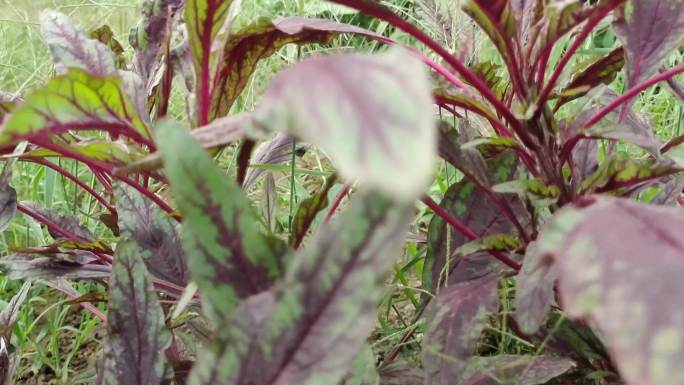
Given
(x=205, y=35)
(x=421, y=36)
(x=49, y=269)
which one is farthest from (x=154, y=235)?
(x=421, y=36)

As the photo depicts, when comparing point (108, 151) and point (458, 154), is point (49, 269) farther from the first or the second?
point (458, 154)

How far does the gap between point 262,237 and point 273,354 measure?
85 mm

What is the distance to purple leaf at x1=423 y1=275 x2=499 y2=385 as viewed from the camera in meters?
0.58

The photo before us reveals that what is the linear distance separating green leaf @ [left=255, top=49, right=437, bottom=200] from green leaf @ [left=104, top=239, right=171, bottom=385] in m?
0.29

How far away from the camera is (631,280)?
0.32 m

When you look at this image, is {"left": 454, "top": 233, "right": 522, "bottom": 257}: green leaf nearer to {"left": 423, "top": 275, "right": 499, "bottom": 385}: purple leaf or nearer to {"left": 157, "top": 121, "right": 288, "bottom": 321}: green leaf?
{"left": 423, "top": 275, "right": 499, "bottom": 385}: purple leaf

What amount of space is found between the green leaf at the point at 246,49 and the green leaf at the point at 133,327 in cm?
16

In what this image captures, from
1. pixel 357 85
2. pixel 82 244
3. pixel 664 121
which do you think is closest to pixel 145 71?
pixel 82 244

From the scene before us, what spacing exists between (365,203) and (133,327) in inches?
12.7

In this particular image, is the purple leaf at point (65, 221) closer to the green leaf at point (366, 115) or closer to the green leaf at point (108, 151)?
the green leaf at point (108, 151)

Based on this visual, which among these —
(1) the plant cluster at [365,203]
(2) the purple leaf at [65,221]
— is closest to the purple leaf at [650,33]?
(1) the plant cluster at [365,203]

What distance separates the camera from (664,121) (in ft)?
5.32

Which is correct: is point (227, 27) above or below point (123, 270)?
above

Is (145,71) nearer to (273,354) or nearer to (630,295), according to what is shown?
(273,354)
